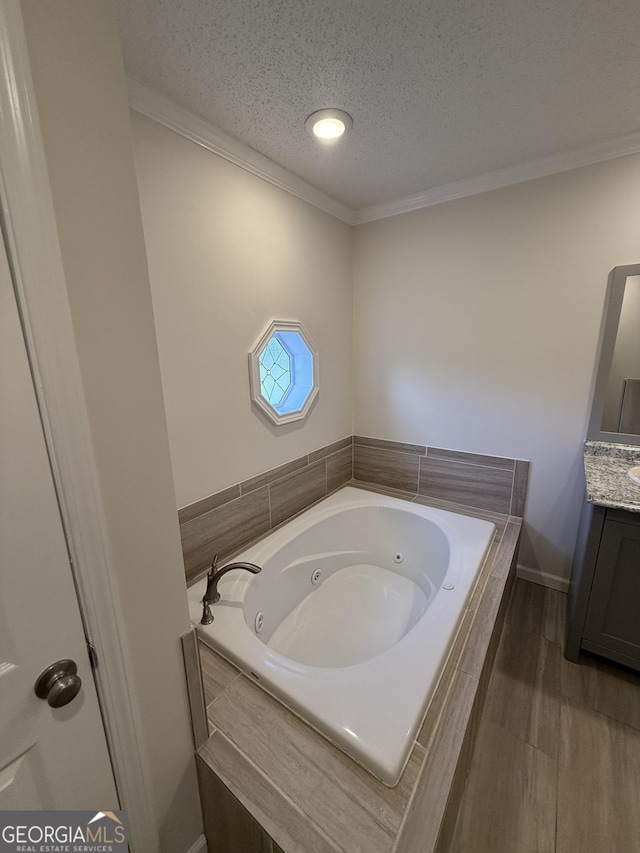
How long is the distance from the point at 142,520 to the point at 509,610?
2135mm

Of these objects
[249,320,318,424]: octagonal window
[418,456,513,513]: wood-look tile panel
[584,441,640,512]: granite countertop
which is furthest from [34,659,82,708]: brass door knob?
[418,456,513,513]: wood-look tile panel

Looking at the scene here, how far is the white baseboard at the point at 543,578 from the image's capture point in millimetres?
2072

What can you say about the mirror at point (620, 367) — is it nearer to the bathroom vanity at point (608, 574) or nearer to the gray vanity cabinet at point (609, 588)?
the bathroom vanity at point (608, 574)

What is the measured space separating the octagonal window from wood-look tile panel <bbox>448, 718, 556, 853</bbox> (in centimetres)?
169

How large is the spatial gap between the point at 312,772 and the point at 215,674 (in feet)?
1.47

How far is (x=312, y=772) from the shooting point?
2.87ft

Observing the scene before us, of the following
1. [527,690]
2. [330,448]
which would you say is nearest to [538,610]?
[527,690]

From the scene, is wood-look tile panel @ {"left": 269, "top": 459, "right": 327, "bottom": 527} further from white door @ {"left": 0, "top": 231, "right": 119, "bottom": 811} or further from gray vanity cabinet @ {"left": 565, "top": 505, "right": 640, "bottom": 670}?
gray vanity cabinet @ {"left": 565, "top": 505, "right": 640, "bottom": 670}

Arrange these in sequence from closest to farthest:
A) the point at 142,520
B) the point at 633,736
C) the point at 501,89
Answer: the point at 142,520 < the point at 501,89 < the point at 633,736

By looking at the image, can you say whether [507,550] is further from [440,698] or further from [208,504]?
[208,504]

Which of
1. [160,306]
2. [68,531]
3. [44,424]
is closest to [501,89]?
[160,306]

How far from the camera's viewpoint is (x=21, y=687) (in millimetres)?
599

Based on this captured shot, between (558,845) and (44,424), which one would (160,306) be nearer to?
(44,424)

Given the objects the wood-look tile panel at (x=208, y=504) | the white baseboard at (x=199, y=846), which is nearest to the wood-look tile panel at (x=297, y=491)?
the wood-look tile panel at (x=208, y=504)
